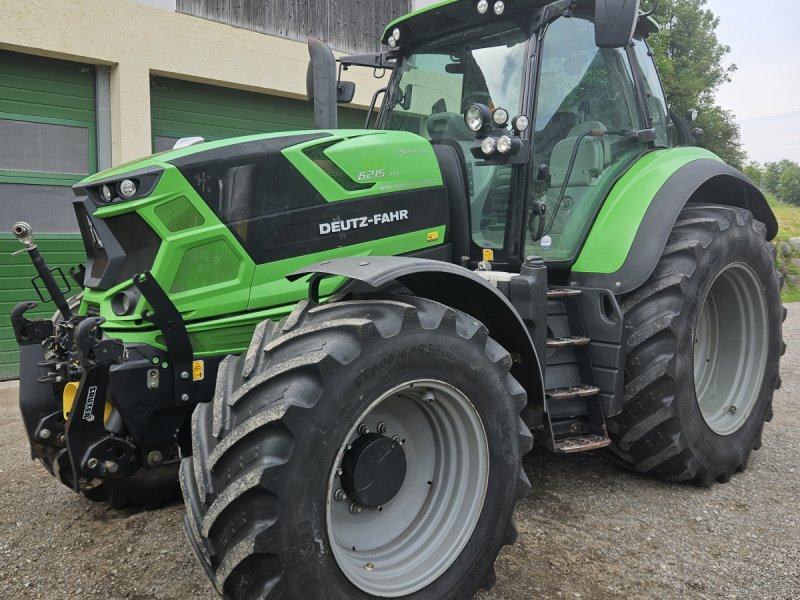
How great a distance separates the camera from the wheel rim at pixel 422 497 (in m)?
2.38

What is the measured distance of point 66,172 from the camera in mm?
6789

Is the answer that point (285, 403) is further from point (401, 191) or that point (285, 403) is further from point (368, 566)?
point (401, 191)

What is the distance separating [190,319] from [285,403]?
91 cm

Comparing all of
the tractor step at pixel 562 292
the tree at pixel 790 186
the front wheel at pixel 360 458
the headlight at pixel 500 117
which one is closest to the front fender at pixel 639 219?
the tractor step at pixel 562 292

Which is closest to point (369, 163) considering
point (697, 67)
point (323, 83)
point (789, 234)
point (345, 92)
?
point (323, 83)

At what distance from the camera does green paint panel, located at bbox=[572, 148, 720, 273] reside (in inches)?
138

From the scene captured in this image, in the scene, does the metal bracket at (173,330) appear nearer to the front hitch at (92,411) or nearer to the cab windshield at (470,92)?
the front hitch at (92,411)

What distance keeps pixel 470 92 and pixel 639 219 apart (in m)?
1.12

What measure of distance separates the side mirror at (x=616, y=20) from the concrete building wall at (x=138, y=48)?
5.21m

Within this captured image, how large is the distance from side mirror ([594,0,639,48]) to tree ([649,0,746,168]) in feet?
49.6

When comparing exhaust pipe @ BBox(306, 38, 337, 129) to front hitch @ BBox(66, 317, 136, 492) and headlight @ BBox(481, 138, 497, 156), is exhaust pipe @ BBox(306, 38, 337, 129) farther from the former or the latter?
front hitch @ BBox(66, 317, 136, 492)

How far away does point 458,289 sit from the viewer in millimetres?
2738

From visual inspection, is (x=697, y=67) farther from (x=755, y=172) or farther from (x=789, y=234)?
(x=755, y=172)

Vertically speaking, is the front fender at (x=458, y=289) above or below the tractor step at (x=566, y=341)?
above
